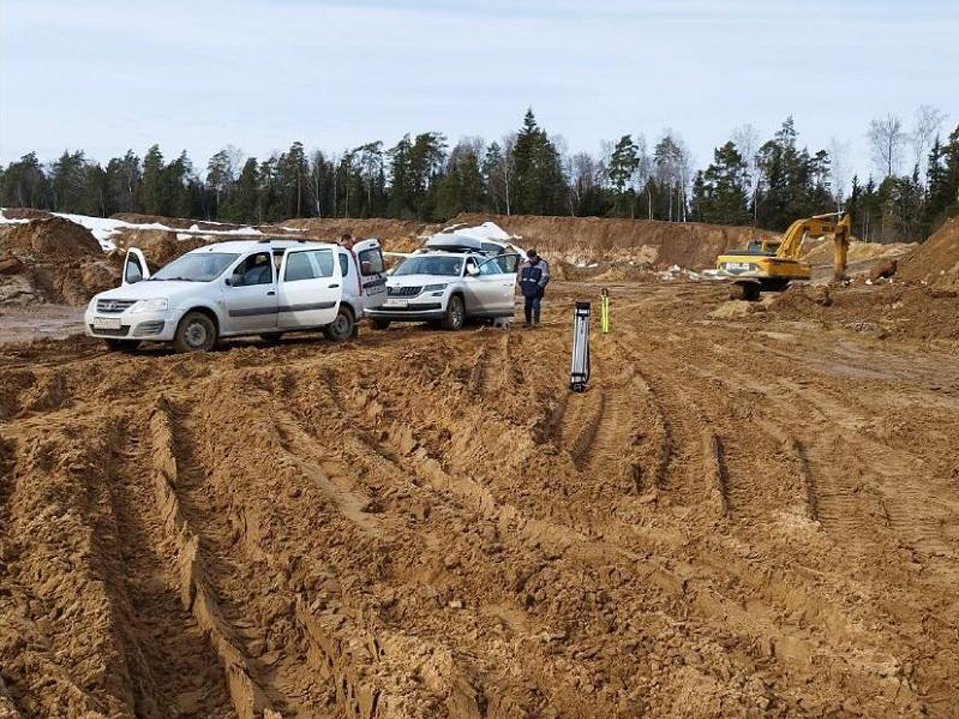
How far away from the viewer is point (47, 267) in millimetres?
25453

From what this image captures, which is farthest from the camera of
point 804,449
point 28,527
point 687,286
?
point 687,286

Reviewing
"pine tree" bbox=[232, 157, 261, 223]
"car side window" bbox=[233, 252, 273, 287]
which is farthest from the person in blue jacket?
"pine tree" bbox=[232, 157, 261, 223]

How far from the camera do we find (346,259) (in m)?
15.4

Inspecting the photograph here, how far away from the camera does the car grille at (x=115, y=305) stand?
12922 mm

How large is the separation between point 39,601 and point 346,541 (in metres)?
1.75

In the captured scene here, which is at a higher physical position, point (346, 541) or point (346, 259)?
point (346, 259)

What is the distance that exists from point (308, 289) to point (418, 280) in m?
3.34

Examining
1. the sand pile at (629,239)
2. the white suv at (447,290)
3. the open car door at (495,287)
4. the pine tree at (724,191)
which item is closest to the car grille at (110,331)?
the white suv at (447,290)

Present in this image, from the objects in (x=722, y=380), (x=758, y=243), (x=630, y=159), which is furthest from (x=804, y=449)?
(x=630, y=159)

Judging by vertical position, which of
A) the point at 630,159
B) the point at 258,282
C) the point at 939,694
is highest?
the point at 630,159

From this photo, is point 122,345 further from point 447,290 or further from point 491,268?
point 491,268

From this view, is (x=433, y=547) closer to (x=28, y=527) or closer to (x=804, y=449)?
(x=28, y=527)

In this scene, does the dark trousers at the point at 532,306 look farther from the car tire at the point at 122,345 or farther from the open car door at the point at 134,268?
the car tire at the point at 122,345

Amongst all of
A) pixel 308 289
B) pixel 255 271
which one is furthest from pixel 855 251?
pixel 255 271
